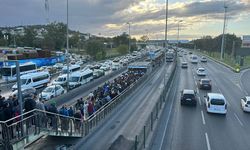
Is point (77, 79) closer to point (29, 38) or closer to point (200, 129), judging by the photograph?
point (200, 129)

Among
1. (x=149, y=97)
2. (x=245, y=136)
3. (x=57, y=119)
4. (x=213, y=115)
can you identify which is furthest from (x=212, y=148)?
(x=149, y=97)

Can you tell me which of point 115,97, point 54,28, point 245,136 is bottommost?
point 245,136

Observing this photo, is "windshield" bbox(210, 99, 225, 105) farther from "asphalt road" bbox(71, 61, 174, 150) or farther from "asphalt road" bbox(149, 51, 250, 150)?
"asphalt road" bbox(71, 61, 174, 150)

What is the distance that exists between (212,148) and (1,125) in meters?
10.7

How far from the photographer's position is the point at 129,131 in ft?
56.6

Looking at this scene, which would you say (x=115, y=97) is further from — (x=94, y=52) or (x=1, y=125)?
(x=94, y=52)

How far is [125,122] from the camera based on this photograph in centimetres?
1930

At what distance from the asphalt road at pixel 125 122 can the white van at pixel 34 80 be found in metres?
13.4

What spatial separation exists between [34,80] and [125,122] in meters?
19.6

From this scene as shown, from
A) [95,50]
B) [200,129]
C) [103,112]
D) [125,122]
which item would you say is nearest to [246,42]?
[95,50]

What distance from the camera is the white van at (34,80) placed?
1319 inches

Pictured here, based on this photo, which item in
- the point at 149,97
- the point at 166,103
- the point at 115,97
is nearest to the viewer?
the point at 115,97

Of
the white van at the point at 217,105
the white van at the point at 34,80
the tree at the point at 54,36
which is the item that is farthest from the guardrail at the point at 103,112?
the tree at the point at 54,36

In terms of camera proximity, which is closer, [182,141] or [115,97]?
[182,141]
